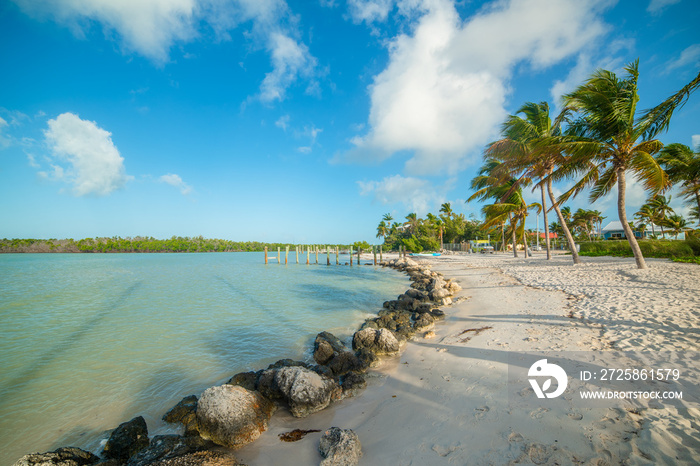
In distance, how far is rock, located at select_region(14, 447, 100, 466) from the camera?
3043mm

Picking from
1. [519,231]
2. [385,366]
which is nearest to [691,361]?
[385,366]

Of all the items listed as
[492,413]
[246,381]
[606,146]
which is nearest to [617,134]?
[606,146]

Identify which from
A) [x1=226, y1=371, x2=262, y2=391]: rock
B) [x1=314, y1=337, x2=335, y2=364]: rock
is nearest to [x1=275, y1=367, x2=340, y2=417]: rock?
[x1=226, y1=371, x2=262, y2=391]: rock

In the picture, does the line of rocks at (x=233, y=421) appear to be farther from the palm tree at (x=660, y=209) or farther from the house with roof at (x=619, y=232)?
the house with roof at (x=619, y=232)

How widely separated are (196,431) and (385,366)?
3624 millimetres

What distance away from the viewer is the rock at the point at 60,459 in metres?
3.04

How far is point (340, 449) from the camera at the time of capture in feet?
9.98

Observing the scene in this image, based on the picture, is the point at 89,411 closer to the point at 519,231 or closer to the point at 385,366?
the point at 385,366

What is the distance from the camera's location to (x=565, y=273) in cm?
1305

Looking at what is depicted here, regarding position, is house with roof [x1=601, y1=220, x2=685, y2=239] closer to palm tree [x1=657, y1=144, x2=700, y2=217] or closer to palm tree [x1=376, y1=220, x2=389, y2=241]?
palm tree [x1=657, y1=144, x2=700, y2=217]

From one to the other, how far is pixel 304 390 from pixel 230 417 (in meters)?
1.12

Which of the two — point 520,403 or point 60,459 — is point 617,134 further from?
point 60,459

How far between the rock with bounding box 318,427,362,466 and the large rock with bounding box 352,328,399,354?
3336 millimetres

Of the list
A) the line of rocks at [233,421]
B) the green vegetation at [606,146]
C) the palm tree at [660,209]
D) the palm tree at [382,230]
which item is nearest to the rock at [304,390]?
the line of rocks at [233,421]
